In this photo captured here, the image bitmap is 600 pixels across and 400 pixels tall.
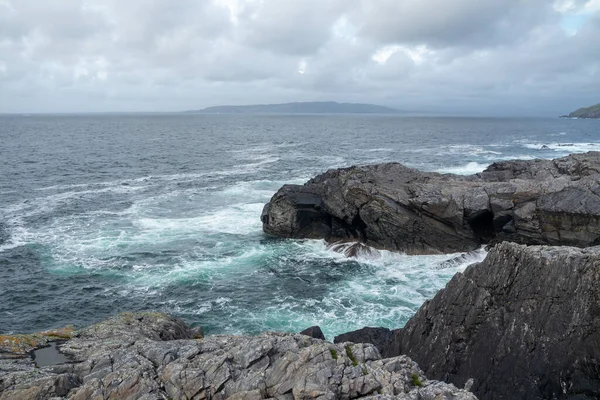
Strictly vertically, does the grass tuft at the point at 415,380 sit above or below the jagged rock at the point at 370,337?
above

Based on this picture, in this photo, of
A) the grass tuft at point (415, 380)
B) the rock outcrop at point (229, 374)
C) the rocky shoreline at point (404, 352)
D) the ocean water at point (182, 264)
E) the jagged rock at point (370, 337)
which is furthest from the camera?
the ocean water at point (182, 264)

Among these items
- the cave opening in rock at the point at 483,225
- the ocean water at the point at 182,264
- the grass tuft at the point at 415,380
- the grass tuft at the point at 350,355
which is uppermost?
the grass tuft at the point at 350,355

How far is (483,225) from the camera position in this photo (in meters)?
43.4

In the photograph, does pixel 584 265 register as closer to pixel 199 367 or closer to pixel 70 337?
pixel 199 367

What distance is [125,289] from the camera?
37.0 m

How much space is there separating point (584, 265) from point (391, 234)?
2278 centimetres

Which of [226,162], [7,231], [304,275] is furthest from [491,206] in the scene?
[226,162]

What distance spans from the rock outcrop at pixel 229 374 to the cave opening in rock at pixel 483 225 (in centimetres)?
2824

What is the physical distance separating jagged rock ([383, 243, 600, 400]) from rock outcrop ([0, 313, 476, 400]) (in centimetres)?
641

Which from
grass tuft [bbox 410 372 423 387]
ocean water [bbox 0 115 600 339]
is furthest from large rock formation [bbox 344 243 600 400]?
ocean water [bbox 0 115 600 339]

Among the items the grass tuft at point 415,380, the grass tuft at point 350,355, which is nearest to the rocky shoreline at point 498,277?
the grass tuft at point 415,380

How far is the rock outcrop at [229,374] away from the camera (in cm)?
1528

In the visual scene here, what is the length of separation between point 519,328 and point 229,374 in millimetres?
13828

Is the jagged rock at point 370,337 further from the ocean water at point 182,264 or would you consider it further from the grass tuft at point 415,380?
the grass tuft at point 415,380
